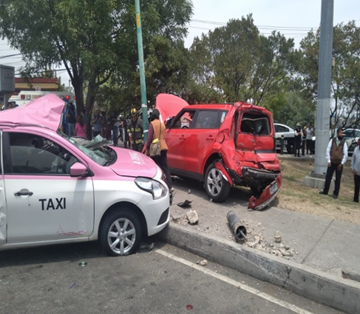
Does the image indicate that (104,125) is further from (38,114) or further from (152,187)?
(152,187)

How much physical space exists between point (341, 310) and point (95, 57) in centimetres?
814

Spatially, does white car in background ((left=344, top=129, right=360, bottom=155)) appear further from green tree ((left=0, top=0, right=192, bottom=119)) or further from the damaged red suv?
the damaged red suv

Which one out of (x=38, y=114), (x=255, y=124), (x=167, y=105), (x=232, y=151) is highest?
(x=167, y=105)

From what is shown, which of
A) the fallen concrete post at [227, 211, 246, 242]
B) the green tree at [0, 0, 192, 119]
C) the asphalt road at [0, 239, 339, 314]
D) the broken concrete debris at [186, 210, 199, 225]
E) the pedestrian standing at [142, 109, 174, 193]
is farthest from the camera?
the green tree at [0, 0, 192, 119]

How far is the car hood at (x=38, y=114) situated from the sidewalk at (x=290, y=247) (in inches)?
90.1

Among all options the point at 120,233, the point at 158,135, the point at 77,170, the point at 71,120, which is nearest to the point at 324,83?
the point at 158,135

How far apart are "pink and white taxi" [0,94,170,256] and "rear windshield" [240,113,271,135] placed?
2.67m

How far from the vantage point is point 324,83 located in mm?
9078

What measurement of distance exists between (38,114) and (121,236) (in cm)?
200

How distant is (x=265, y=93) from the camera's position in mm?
18625

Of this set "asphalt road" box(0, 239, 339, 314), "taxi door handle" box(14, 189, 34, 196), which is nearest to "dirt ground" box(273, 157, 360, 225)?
"asphalt road" box(0, 239, 339, 314)

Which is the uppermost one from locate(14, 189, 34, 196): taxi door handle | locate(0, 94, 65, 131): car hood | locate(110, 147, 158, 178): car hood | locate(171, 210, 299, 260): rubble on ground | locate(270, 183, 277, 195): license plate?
locate(0, 94, 65, 131): car hood

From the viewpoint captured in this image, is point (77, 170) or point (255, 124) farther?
point (255, 124)

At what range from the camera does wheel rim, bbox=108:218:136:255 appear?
169 inches
